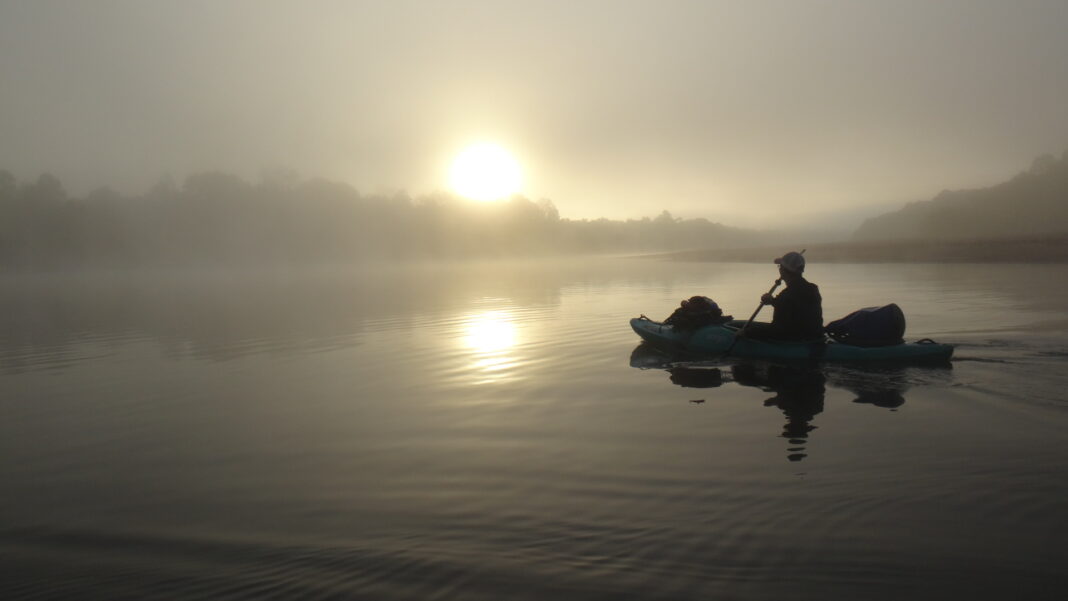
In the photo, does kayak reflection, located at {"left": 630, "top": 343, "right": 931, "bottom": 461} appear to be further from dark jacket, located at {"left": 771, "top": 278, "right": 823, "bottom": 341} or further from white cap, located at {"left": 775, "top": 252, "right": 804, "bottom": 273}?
white cap, located at {"left": 775, "top": 252, "right": 804, "bottom": 273}

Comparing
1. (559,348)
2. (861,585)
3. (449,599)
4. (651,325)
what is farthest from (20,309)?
(861,585)

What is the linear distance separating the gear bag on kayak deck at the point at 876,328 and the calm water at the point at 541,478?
2.29ft

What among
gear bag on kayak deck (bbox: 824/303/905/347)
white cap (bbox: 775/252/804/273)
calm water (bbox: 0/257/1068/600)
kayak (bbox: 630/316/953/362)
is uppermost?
white cap (bbox: 775/252/804/273)

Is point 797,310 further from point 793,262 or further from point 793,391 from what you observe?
point 793,391

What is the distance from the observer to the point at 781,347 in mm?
11594

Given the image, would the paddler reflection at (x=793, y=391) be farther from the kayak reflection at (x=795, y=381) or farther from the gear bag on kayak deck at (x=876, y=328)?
the gear bag on kayak deck at (x=876, y=328)

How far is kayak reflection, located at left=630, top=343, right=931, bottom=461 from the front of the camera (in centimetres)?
831

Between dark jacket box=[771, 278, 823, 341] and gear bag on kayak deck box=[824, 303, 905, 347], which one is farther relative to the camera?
dark jacket box=[771, 278, 823, 341]

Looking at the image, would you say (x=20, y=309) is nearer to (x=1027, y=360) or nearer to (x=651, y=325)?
(x=651, y=325)

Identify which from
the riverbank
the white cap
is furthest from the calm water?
the riverbank

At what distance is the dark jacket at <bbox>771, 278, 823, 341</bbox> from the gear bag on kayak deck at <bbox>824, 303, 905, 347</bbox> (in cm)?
53

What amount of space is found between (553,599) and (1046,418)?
7132 millimetres

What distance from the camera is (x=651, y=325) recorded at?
1441 cm

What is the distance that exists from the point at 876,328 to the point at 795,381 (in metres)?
2.03
